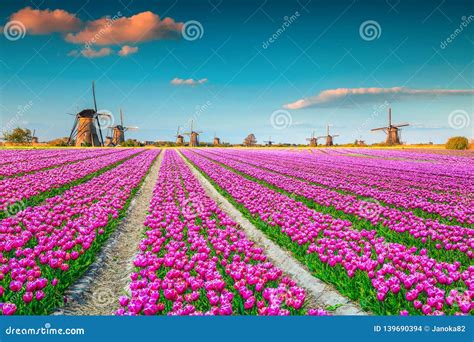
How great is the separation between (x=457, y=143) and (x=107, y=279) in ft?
219

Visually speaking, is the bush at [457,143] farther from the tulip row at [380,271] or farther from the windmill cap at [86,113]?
the windmill cap at [86,113]

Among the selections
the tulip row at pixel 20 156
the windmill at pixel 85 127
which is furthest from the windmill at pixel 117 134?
the tulip row at pixel 20 156

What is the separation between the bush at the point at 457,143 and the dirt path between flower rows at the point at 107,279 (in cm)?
6423

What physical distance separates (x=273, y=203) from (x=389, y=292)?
6.32 meters

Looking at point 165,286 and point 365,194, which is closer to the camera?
point 165,286

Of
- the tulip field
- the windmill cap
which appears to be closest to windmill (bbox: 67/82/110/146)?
the windmill cap

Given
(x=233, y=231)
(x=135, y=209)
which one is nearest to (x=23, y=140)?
(x=135, y=209)

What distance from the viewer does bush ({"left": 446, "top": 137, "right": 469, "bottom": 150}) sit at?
54.9 m

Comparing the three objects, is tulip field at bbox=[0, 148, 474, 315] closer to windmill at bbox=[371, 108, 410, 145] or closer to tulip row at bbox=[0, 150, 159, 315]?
tulip row at bbox=[0, 150, 159, 315]

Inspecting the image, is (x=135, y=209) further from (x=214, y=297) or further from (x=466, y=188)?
(x=466, y=188)

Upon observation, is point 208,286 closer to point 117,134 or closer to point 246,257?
point 246,257

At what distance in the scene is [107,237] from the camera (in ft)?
22.9

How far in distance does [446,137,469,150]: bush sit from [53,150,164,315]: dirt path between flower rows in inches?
2529

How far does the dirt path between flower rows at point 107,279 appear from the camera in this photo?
4.21 metres
